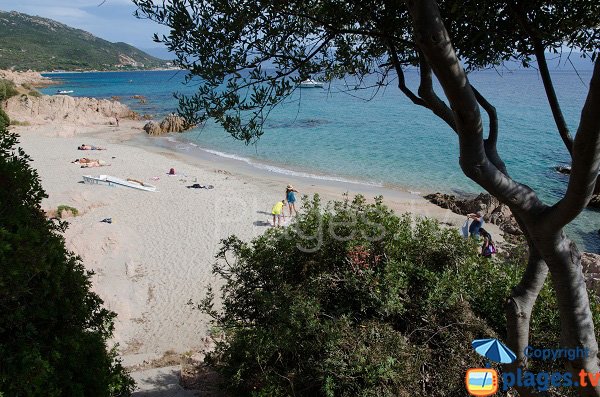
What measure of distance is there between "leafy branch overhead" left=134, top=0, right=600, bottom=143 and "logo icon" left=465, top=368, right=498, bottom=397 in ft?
8.02

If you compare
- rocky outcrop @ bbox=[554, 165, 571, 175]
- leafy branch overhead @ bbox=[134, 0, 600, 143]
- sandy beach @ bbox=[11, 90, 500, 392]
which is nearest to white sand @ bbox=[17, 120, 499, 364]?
sandy beach @ bbox=[11, 90, 500, 392]

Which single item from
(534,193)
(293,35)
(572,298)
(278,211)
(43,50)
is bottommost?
(278,211)

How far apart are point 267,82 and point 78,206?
1392 centimetres

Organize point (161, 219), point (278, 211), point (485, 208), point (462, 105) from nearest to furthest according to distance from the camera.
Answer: point (462, 105) < point (278, 211) < point (161, 219) < point (485, 208)

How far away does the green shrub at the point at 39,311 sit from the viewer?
2.60 metres

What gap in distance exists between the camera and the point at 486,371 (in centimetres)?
391

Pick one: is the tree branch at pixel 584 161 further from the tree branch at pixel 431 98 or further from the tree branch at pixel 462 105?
the tree branch at pixel 431 98

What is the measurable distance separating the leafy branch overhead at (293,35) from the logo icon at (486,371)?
1.91 m

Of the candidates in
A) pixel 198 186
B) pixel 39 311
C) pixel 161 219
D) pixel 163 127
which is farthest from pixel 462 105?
pixel 163 127

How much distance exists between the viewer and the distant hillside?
442 feet

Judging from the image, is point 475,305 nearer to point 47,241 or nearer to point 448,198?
point 47,241

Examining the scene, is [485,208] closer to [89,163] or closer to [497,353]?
[497,353]

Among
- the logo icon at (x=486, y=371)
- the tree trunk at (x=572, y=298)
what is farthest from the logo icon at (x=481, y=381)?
the tree trunk at (x=572, y=298)

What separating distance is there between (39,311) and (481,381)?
3837 mm
